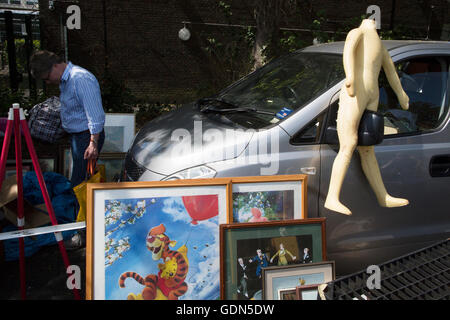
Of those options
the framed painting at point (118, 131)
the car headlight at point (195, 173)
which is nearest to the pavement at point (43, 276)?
the car headlight at point (195, 173)

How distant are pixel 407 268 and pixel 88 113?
2.82 m

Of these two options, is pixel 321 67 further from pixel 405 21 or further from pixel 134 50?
pixel 405 21

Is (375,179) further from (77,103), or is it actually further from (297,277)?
Result: (77,103)

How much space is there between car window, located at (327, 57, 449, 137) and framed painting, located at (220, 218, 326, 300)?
45.2 inches

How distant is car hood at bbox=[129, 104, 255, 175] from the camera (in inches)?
116

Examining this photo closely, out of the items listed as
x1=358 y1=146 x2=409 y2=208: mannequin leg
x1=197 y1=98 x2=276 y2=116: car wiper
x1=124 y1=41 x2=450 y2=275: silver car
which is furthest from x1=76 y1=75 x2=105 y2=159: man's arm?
x1=358 y1=146 x2=409 y2=208: mannequin leg

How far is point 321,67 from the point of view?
350cm

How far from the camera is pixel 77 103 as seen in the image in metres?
3.82

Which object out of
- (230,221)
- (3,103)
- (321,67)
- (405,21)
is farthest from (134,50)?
(230,221)

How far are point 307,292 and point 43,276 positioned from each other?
95.4 inches

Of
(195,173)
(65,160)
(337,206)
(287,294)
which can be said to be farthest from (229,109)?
(65,160)

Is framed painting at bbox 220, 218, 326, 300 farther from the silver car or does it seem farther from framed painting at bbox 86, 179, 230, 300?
the silver car

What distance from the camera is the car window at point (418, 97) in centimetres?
335
